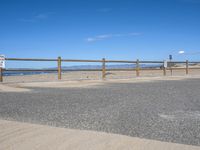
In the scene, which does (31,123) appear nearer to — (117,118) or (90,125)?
(90,125)

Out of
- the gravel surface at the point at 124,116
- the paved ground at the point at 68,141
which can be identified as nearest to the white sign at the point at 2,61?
the gravel surface at the point at 124,116

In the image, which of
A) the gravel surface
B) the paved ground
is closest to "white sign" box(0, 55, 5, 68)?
the gravel surface

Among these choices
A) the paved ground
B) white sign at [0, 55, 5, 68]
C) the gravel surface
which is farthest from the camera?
white sign at [0, 55, 5, 68]

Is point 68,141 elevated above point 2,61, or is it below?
below

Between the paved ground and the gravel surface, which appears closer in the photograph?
the paved ground

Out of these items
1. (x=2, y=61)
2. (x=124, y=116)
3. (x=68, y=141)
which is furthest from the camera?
(x=2, y=61)

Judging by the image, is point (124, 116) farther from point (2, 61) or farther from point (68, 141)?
point (2, 61)

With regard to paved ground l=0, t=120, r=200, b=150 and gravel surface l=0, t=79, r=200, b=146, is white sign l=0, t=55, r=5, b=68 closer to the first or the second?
gravel surface l=0, t=79, r=200, b=146

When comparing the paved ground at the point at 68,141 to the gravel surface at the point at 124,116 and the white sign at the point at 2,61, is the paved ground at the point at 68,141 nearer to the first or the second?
the gravel surface at the point at 124,116

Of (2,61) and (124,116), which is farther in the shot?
(2,61)

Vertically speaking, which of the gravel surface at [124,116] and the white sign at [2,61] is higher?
the white sign at [2,61]

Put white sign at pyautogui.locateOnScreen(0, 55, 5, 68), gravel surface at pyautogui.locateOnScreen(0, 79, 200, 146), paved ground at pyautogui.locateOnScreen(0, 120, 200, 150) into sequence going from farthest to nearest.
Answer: white sign at pyautogui.locateOnScreen(0, 55, 5, 68) → gravel surface at pyautogui.locateOnScreen(0, 79, 200, 146) → paved ground at pyautogui.locateOnScreen(0, 120, 200, 150)

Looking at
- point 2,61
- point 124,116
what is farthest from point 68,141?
point 2,61

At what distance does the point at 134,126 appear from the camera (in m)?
3.52
